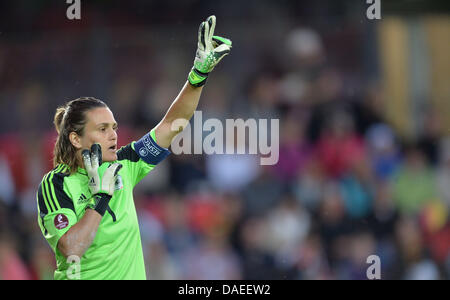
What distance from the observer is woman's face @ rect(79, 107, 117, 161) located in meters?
3.96

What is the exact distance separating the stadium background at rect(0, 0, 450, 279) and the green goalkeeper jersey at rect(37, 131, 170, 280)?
3.37 meters

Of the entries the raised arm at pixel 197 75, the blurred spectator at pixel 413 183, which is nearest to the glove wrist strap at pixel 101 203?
the raised arm at pixel 197 75

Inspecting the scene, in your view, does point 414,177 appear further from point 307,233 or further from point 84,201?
point 84,201

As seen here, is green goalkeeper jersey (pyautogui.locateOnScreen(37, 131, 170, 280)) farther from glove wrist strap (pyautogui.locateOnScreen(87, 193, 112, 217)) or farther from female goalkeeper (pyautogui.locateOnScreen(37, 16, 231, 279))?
glove wrist strap (pyautogui.locateOnScreen(87, 193, 112, 217))

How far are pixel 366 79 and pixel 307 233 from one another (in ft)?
7.31

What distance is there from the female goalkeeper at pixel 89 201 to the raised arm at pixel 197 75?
70mm

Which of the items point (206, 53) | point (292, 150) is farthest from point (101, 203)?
point (292, 150)

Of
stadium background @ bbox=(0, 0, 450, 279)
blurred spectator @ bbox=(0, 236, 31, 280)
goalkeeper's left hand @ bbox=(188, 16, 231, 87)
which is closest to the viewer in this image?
goalkeeper's left hand @ bbox=(188, 16, 231, 87)

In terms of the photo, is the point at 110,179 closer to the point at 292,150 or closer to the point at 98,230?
the point at 98,230

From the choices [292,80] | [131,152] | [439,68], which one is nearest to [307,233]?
[292,80]

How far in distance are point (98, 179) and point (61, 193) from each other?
217mm

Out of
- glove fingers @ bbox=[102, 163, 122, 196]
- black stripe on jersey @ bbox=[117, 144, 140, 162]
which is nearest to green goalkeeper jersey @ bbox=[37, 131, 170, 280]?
glove fingers @ bbox=[102, 163, 122, 196]

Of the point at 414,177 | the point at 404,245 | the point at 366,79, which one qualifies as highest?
the point at 366,79
